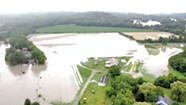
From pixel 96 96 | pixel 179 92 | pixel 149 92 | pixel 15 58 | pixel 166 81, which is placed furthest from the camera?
pixel 15 58

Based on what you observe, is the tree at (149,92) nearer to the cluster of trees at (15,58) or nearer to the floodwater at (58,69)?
the floodwater at (58,69)

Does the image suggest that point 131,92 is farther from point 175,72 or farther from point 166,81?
point 175,72

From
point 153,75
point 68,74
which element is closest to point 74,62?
point 68,74

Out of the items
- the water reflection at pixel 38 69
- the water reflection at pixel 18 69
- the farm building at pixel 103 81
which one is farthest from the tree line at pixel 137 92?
the water reflection at pixel 18 69

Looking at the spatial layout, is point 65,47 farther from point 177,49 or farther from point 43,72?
point 177,49

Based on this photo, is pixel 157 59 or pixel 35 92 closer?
pixel 35 92

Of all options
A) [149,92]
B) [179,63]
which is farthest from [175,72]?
[149,92]

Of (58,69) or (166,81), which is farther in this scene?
(58,69)
